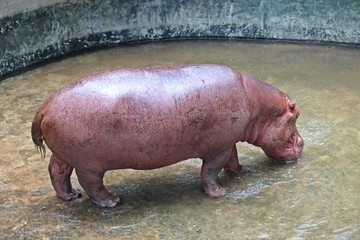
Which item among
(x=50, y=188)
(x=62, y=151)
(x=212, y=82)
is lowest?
(x=50, y=188)

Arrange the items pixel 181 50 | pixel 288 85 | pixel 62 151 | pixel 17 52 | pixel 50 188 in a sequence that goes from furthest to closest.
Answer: pixel 181 50 → pixel 17 52 → pixel 288 85 → pixel 50 188 → pixel 62 151

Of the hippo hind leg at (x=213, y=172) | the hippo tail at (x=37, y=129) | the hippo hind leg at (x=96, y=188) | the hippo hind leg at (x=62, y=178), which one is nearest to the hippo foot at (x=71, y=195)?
the hippo hind leg at (x=62, y=178)

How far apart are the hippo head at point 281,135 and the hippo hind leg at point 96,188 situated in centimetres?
114

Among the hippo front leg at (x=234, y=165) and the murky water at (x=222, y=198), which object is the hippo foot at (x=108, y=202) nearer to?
the murky water at (x=222, y=198)

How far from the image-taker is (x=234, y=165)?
4.32 m

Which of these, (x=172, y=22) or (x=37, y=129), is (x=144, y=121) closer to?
(x=37, y=129)

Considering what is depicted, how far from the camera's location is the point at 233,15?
7.09 metres

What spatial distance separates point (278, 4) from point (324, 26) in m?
0.59

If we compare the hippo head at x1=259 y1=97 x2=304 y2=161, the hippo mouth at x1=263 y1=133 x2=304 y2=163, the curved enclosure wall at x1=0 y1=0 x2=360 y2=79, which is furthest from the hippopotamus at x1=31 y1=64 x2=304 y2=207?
the curved enclosure wall at x1=0 y1=0 x2=360 y2=79

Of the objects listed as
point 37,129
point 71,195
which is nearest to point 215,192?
point 71,195

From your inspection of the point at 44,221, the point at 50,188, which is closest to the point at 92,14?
the point at 50,188

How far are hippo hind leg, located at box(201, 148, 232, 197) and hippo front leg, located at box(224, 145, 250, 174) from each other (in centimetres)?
23

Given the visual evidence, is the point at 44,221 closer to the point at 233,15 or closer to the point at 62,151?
the point at 62,151

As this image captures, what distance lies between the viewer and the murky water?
3709 millimetres
